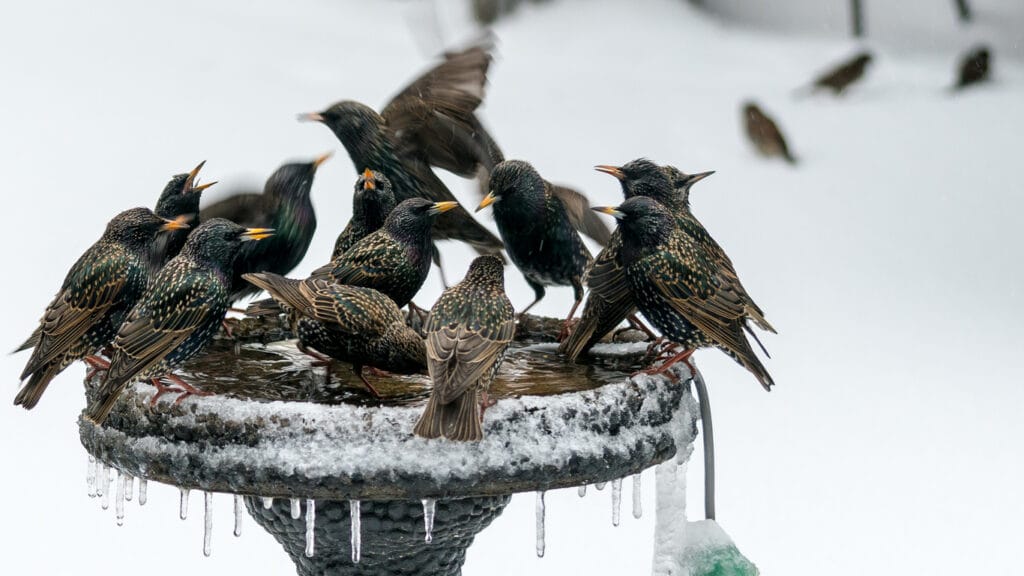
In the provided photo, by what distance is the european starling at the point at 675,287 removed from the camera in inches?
128

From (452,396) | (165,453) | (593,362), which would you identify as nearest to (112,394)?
(165,453)

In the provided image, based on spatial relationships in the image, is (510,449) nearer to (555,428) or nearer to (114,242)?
(555,428)

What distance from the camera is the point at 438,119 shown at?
412cm

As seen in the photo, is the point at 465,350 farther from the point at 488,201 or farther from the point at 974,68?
the point at 974,68

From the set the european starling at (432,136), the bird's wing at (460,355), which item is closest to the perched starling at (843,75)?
the european starling at (432,136)

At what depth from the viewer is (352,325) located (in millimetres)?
3131

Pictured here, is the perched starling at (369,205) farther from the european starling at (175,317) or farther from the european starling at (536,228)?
the european starling at (175,317)

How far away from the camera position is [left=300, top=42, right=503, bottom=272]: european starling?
13.2 ft

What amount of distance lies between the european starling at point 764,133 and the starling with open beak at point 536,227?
4.51m

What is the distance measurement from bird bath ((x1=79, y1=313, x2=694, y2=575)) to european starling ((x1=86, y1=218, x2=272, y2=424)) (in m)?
0.12

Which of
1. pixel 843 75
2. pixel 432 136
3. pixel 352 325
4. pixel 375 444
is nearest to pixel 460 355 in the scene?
pixel 375 444

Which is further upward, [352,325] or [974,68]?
[974,68]

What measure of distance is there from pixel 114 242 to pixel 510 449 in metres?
1.14

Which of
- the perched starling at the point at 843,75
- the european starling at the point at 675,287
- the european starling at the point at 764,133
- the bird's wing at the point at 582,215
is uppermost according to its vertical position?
the perched starling at the point at 843,75
